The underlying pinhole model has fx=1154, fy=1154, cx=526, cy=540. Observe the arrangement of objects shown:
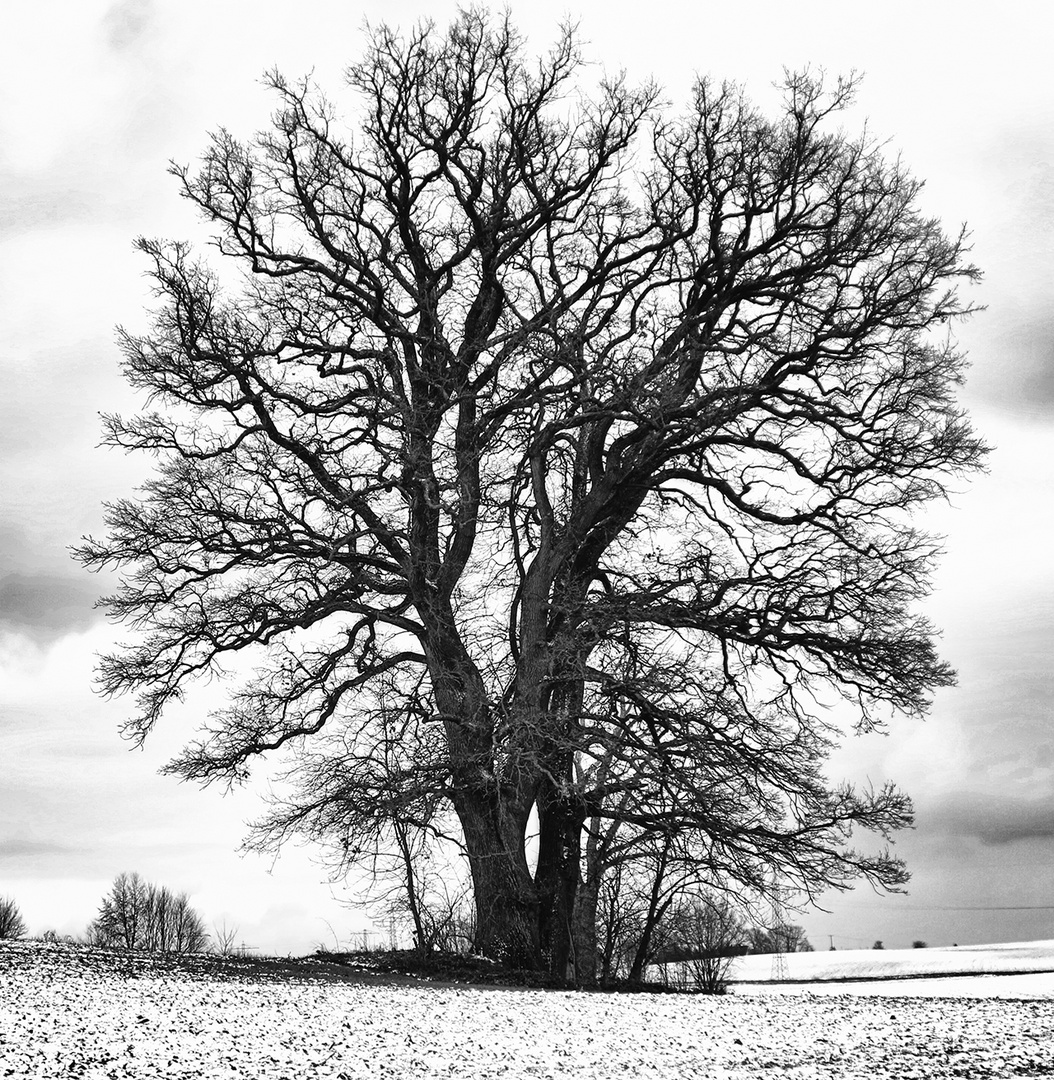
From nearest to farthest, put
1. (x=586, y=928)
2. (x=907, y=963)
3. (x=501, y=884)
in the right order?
(x=501, y=884), (x=586, y=928), (x=907, y=963)

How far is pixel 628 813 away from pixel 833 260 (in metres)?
7.17

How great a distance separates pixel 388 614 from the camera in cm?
1426

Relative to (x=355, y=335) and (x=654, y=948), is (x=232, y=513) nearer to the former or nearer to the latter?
(x=355, y=335)

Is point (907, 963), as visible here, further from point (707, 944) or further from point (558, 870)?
point (558, 870)

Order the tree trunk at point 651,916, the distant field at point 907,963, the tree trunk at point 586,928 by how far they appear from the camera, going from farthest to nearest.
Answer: the distant field at point 907,963
the tree trunk at point 586,928
the tree trunk at point 651,916

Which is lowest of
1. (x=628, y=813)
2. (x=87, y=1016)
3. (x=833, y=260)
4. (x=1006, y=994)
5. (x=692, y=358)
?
(x=1006, y=994)

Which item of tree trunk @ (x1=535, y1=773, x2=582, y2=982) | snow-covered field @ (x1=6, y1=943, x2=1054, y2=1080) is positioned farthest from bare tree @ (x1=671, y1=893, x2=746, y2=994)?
snow-covered field @ (x1=6, y1=943, x2=1054, y2=1080)

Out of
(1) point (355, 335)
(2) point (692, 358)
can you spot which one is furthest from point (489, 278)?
(2) point (692, 358)

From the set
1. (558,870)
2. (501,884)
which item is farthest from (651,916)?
(501,884)

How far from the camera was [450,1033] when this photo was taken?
25.4ft

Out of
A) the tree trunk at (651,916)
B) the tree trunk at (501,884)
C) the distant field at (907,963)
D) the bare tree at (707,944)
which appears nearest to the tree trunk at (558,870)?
the tree trunk at (501,884)

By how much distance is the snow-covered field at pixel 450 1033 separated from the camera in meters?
6.59

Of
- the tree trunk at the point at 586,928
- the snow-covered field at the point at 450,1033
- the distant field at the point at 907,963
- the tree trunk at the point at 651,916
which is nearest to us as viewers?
the snow-covered field at the point at 450,1033

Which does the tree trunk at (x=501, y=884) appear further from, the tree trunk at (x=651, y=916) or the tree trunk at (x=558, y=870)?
the tree trunk at (x=651, y=916)
